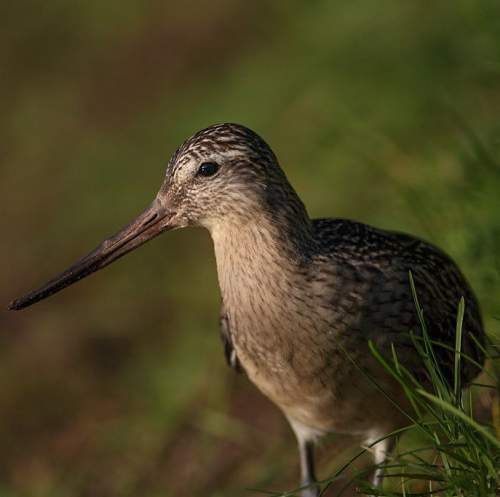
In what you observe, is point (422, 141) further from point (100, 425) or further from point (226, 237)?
point (226, 237)

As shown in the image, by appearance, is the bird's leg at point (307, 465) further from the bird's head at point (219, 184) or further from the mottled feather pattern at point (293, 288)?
the bird's head at point (219, 184)

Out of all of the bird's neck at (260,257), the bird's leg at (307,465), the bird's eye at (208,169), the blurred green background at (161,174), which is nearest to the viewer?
the bird's neck at (260,257)

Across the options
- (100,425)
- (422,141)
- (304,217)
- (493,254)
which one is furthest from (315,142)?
(304,217)

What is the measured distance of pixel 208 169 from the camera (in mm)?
4770

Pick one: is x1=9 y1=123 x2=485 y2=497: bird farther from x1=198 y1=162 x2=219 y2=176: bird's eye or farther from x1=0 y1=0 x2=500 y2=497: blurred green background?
x1=0 y1=0 x2=500 y2=497: blurred green background

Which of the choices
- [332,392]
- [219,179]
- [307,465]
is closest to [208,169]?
[219,179]

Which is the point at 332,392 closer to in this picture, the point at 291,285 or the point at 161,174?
the point at 291,285

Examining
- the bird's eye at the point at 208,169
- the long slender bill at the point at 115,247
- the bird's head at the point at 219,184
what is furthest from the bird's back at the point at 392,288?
the long slender bill at the point at 115,247

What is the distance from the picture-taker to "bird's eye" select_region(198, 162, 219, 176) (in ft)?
15.6

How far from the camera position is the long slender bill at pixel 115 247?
4891mm

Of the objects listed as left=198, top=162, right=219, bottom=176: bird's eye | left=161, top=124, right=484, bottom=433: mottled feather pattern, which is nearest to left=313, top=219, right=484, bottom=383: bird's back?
left=161, top=124, right=484, bottom=433: mottled feather pattern

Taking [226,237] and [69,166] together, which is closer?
[226,237]

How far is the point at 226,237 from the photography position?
186 inches

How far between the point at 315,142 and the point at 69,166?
4.35m
